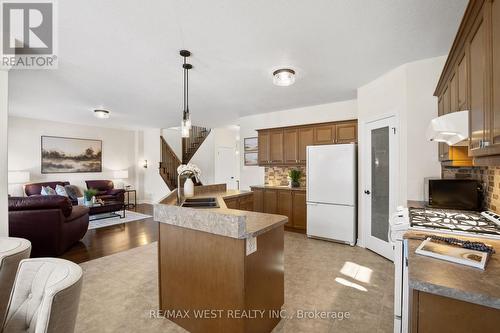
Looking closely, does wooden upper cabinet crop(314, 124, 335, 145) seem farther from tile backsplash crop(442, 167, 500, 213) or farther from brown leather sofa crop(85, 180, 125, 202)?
brown leather sofa crop(85, 180, 125, 202)

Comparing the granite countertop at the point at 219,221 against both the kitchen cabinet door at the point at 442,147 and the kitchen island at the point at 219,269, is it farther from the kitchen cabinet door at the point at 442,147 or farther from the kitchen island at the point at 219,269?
the kitchen cabinet door at the point at 442,147

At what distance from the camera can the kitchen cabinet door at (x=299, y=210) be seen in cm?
469

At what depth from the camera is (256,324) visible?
1777 mm

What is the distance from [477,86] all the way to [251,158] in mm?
4645

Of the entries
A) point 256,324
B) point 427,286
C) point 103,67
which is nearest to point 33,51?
point 103,67

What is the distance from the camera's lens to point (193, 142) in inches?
359

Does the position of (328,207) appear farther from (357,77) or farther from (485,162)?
(485,162)

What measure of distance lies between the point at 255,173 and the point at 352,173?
96.8 inches

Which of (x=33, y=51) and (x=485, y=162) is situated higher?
(x=33, y=51)

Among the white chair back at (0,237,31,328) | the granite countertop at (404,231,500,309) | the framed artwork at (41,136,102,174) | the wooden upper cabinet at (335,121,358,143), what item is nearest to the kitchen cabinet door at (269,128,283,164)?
the wooden upper cabinet at (335,121,358,143)

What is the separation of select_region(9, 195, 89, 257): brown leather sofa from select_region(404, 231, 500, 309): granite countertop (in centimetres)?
430

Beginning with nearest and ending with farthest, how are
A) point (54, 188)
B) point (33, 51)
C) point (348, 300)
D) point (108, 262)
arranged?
1. point (348, 300)
2. point (33, 51)
3. point (108, 262)
4. point (54, 188)

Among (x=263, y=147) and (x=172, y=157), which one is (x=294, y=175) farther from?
(x=172, y=157)

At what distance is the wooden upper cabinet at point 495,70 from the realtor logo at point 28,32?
116 inches
